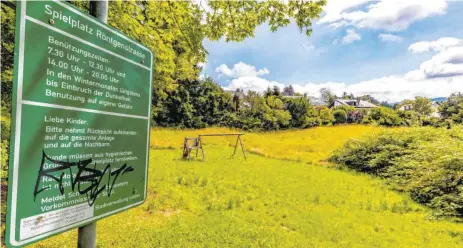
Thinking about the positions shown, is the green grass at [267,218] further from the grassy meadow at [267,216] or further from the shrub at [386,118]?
the shrub at [386,118]

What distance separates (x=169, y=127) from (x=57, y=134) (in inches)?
934

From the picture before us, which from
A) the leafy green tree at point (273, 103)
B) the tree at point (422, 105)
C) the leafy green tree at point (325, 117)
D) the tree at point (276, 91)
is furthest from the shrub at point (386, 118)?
the tree at point (422, 105)

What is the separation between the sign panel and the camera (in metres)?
1.12

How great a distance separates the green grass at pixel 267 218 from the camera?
13.7 ft

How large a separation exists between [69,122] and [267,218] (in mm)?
4567

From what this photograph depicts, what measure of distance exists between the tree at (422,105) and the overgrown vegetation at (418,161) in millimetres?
43183

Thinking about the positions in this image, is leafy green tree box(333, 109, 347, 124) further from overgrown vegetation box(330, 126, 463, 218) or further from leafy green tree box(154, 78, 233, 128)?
overgrown vegetation box(330, 126, 463, 218)

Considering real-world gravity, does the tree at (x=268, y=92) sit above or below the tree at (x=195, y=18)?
above

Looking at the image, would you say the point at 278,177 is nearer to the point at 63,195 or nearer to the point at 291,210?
the point at 291,210

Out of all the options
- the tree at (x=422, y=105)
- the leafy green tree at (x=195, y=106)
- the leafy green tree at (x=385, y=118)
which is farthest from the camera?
the tree at (x=422, y=105)

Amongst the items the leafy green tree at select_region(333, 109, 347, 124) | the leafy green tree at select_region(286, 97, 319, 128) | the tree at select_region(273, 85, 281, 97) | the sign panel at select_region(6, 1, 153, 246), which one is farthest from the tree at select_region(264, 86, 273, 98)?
the sign panel at select_region(6, 1, 153, 246)

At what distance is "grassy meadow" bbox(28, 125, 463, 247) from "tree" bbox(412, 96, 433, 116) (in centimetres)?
4775

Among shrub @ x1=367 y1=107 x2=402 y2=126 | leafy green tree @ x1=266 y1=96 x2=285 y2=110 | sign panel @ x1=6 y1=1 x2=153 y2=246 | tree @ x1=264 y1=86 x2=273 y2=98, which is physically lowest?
sign panel @ x1=6 y1=1 x2=153 y2=246

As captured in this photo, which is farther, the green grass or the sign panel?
the green grass
